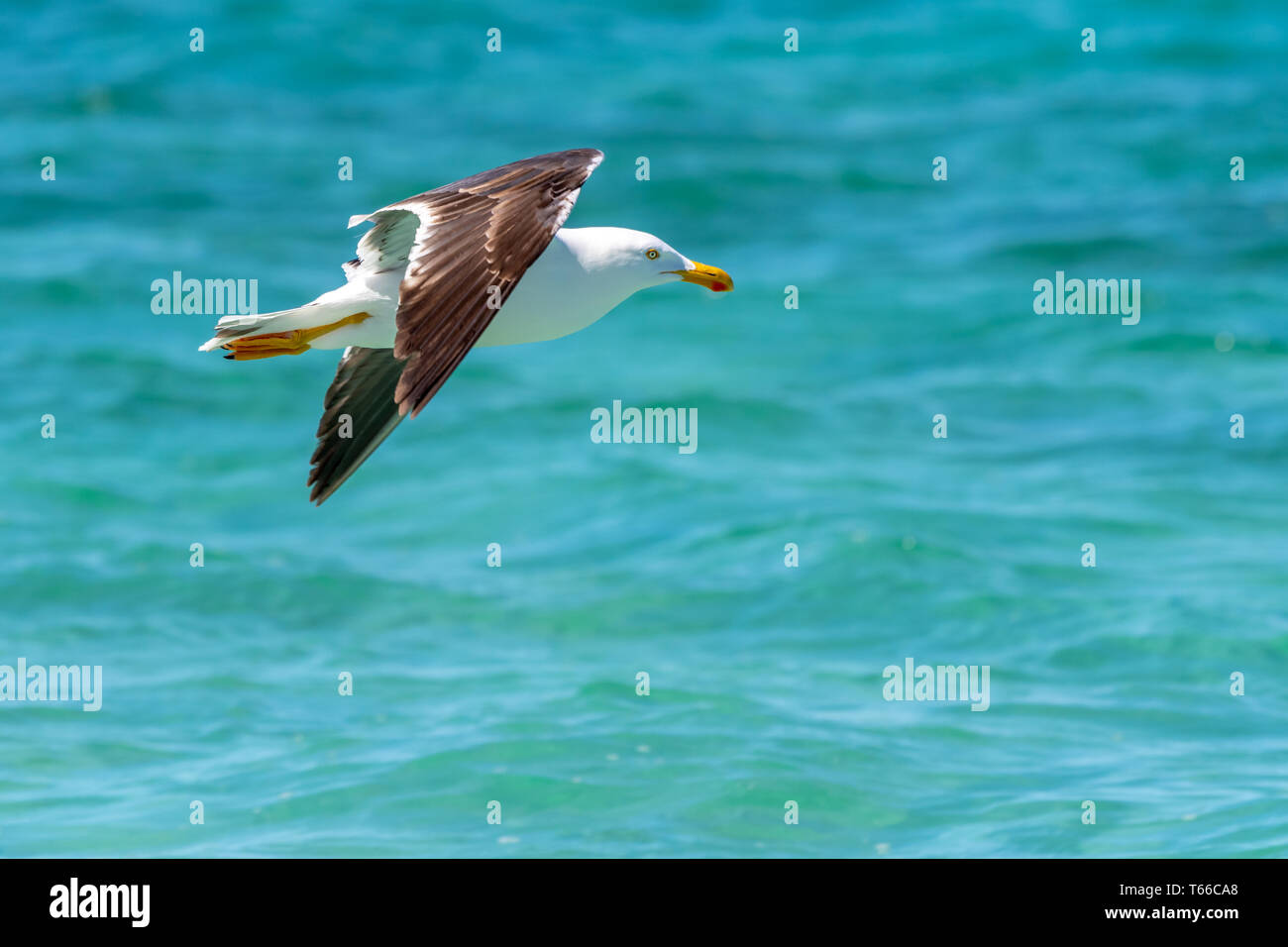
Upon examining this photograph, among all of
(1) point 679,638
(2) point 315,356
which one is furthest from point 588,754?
(2) point 315,356

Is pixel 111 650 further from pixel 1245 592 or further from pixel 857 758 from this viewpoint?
pixel 1245 592

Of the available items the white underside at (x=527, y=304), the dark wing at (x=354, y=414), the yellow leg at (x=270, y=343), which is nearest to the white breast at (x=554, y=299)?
the white underside at (x=527, y=304)

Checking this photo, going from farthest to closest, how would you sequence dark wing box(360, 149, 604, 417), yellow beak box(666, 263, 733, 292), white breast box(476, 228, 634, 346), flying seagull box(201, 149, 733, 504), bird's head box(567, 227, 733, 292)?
yellow beak box(666, 263, 733, 292)
bird's head box(567, 227, 733, 292)
white breast box(476, 228, 634, 346)
flying seagull box(201, 149, 733, 504)
dark wing box(360, 149, 604, 417)

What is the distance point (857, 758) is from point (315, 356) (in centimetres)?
1282

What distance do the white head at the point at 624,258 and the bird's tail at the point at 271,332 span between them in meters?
1.22

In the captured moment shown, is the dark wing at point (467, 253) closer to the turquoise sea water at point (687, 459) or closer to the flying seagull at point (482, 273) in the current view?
the flying seagull at point (482, 273)

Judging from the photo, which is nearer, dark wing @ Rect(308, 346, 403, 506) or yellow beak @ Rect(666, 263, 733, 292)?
yellow beak @ Rect(666, 263, 733, 292)

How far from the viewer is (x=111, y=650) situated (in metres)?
19.0

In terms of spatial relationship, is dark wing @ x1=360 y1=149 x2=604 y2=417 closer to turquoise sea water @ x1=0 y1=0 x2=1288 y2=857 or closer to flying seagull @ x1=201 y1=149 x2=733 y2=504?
flying seagull @ x1=201 y1=149 x2=733 y2=504

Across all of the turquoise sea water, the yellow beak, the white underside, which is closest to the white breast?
the white underside

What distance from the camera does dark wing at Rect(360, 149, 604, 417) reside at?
775 cm

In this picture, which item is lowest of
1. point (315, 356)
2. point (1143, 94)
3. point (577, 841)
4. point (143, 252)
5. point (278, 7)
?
point (577, 841)

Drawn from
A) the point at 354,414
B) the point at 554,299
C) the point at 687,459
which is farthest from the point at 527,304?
the point at 687,459

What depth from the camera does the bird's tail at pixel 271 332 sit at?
351 inches
